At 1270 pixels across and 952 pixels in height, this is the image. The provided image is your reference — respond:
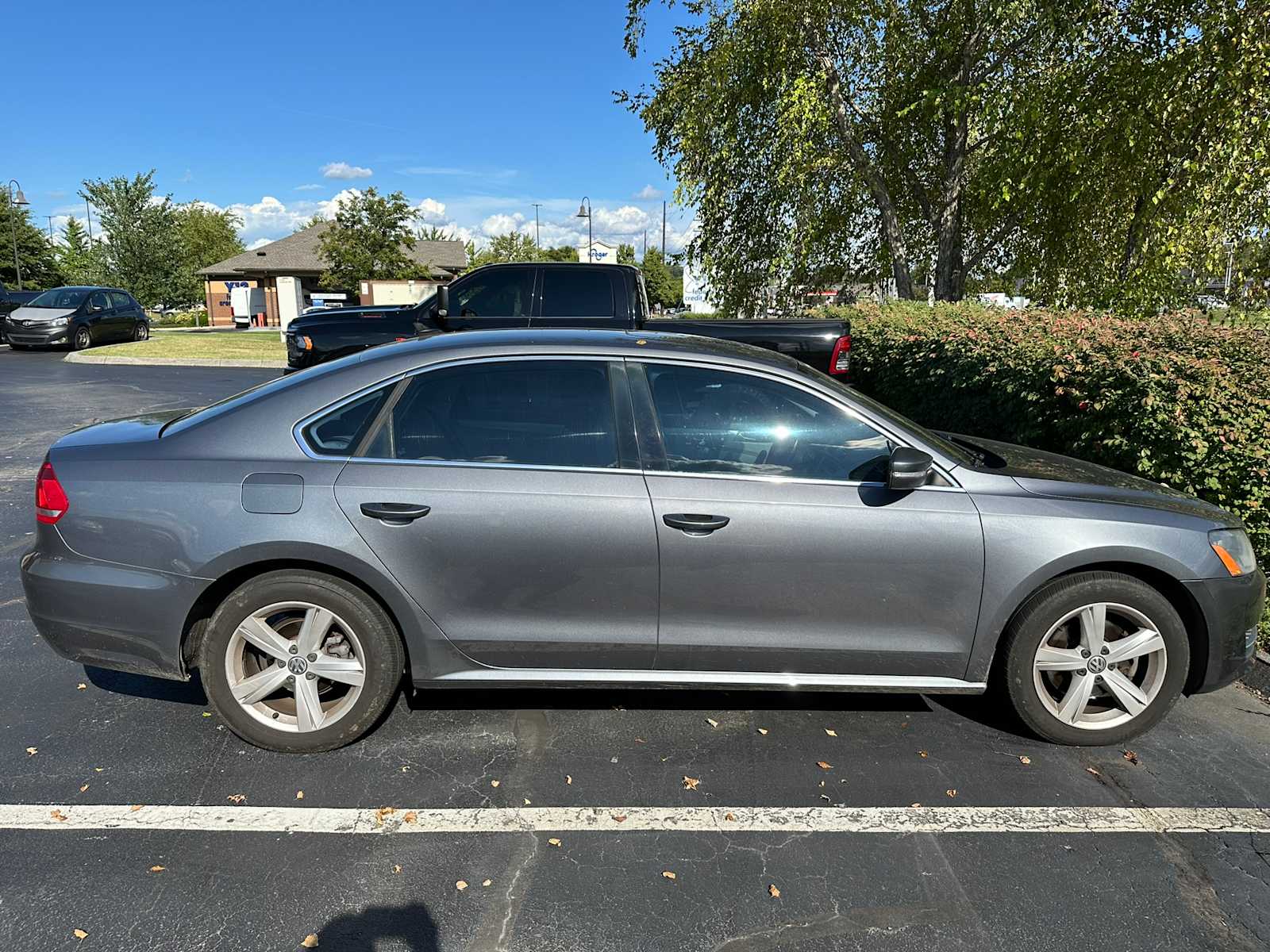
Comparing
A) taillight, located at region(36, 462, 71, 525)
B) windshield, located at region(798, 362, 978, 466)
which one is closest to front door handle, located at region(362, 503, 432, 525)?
taillight, located at region(36, 462, 71, 525)

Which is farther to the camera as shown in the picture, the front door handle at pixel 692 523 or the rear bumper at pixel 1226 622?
the rear bumper at pixel 1226 622

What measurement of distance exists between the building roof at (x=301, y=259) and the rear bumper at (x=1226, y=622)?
46.2 metres

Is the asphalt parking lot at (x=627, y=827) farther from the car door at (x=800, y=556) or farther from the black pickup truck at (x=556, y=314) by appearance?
the black pickup truck at (x=556, y=314)

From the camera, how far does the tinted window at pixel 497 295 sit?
31.3 ft

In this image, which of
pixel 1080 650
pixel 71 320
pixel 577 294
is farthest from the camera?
pixel 71 320

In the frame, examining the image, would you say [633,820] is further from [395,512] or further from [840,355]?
[840,355]

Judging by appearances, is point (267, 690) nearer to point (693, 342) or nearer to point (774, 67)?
point (693, 342)

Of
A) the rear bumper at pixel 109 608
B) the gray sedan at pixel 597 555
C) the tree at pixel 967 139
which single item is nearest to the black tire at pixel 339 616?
the gray sedan at pixel 597 555

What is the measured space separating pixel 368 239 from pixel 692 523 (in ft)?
114

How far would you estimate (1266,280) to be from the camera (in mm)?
12859

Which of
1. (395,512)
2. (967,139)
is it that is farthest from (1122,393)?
(967,139)

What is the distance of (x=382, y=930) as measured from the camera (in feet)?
8.13

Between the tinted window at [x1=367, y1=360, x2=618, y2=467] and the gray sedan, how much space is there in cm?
1

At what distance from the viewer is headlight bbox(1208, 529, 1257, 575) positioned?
11.5 feet
